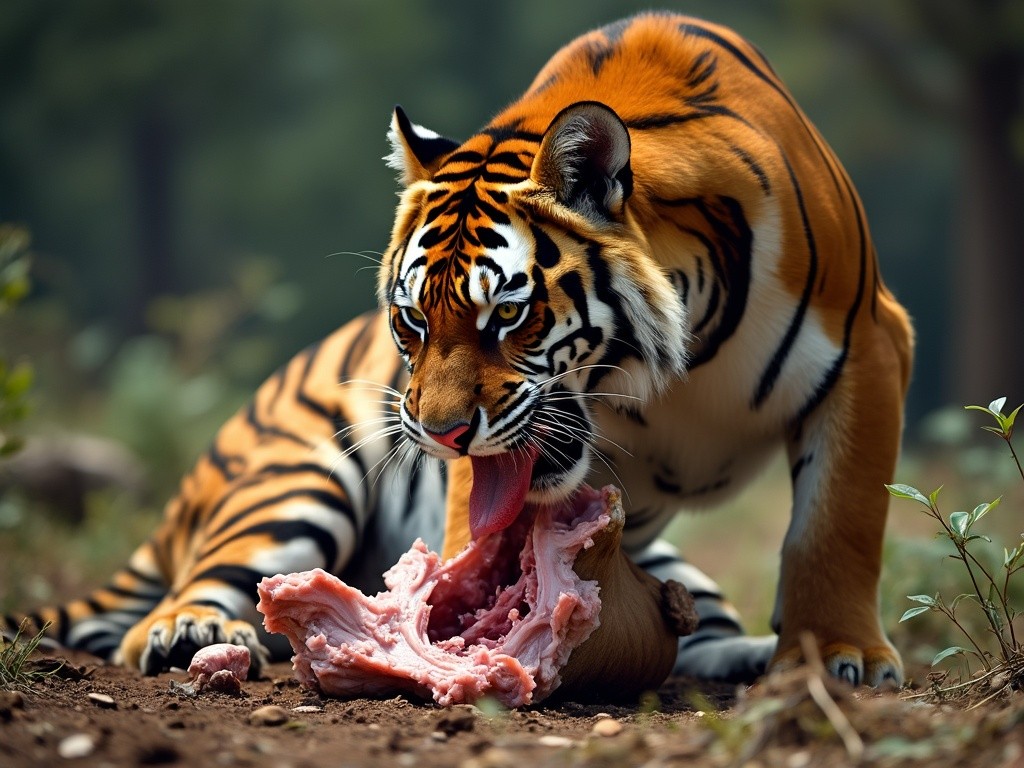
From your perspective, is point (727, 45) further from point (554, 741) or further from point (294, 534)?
point (554, 741)

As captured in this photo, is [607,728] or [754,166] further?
[754,166]

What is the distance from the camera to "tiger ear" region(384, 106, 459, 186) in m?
3.32

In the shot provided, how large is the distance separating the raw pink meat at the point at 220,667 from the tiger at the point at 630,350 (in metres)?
0.23

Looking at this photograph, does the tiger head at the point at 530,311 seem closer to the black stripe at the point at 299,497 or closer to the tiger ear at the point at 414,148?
the tiger ear at the point at 414,148

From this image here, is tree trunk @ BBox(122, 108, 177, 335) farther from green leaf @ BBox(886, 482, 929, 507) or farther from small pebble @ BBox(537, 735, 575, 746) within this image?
small pebble @ BBox(537, 735, 575, 746)

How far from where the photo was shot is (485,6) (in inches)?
748

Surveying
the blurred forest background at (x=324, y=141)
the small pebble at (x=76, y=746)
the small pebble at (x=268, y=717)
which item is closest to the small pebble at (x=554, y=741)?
the small pebble at (x=268, y=717)

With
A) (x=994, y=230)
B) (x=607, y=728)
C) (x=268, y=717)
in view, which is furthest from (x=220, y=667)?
(x=994, y=230)

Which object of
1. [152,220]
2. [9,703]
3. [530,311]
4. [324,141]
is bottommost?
[9,703]

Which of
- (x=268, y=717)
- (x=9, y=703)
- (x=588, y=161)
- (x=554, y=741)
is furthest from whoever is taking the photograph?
(x=588, y=161)

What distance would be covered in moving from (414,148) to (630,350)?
81 centimetres

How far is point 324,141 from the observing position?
18875mm

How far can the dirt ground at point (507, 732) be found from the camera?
1.98 meters

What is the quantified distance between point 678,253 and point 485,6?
16777mm
